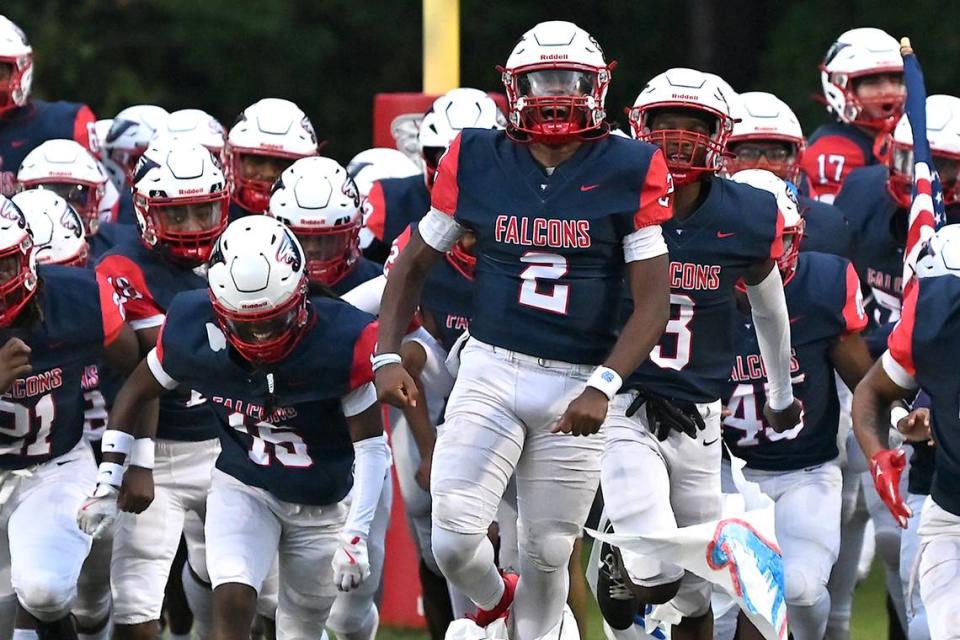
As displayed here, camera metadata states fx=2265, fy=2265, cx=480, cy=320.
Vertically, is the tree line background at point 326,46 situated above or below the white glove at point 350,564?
below

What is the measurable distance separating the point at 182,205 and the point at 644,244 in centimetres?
193

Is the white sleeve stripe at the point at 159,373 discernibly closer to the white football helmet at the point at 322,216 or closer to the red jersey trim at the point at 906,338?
the white football helmet at the point at 322,216

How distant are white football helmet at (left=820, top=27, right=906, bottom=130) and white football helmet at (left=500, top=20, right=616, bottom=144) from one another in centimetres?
330

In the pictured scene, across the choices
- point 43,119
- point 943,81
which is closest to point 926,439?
point 43,119

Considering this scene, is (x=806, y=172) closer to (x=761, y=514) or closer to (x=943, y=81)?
(x=761, y=514)

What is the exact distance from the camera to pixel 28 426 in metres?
7.20

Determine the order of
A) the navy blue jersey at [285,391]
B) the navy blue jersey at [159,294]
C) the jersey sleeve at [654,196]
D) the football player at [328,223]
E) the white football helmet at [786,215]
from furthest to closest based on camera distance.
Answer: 1. the football player at [328,223]
2. the navy blue jersey at [159,294]
3. the white football helmet at [786,215]
4. the navy blue jersey at [285,391]
5. the jersey sleeve at [654,196]

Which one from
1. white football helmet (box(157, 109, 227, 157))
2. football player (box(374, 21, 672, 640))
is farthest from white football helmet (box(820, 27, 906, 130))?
football player (box(374, 21, 672, 640))

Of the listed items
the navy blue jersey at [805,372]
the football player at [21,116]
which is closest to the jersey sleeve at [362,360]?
the navy blue jersey at [805,372]

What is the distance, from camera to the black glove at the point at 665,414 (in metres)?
6.96

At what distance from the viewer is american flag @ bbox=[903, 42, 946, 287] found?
7.70m

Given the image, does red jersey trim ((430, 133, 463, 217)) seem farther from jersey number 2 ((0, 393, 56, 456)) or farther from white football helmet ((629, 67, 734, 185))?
jersey number 2 ((0, 393, 56, 456))

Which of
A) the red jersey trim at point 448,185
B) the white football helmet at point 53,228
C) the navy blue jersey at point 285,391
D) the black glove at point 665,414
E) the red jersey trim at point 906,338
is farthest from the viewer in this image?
the white football helmet at point 53,228

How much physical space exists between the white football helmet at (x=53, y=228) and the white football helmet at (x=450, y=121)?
1369mm
